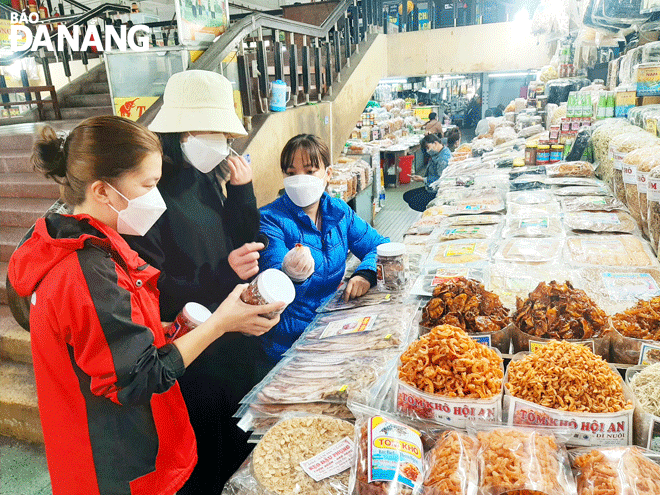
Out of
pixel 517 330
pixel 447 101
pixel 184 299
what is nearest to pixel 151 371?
pixel 184 299

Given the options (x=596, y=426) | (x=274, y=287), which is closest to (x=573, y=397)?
(x=596, y=426)

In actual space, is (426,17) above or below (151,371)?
above

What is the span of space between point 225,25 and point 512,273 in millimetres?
4296

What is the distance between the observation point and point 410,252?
97.2 inches

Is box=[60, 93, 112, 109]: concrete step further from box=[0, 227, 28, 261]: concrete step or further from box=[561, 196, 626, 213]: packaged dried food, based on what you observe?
box=[561, 196, 626, 213]: packaged dried food

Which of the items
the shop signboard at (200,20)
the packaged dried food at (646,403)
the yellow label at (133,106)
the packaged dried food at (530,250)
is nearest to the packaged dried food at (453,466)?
the packaged dried food at (646,403)

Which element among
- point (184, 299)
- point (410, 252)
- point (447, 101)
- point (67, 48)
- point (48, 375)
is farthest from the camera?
point (447, 101)

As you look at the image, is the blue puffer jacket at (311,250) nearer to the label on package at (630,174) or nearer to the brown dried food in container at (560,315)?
the brown dried food in container at (560,315)

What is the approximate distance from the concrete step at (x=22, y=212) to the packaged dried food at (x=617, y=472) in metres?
4.32

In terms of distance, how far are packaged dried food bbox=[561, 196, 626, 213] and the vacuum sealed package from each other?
2.08m

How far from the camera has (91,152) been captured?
1.17 m

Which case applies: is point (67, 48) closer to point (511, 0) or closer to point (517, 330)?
point (517, 330)

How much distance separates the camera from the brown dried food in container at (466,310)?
1.33 meters

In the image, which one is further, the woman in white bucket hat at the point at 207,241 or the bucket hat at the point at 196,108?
the bucket hat at the point at 196,108
